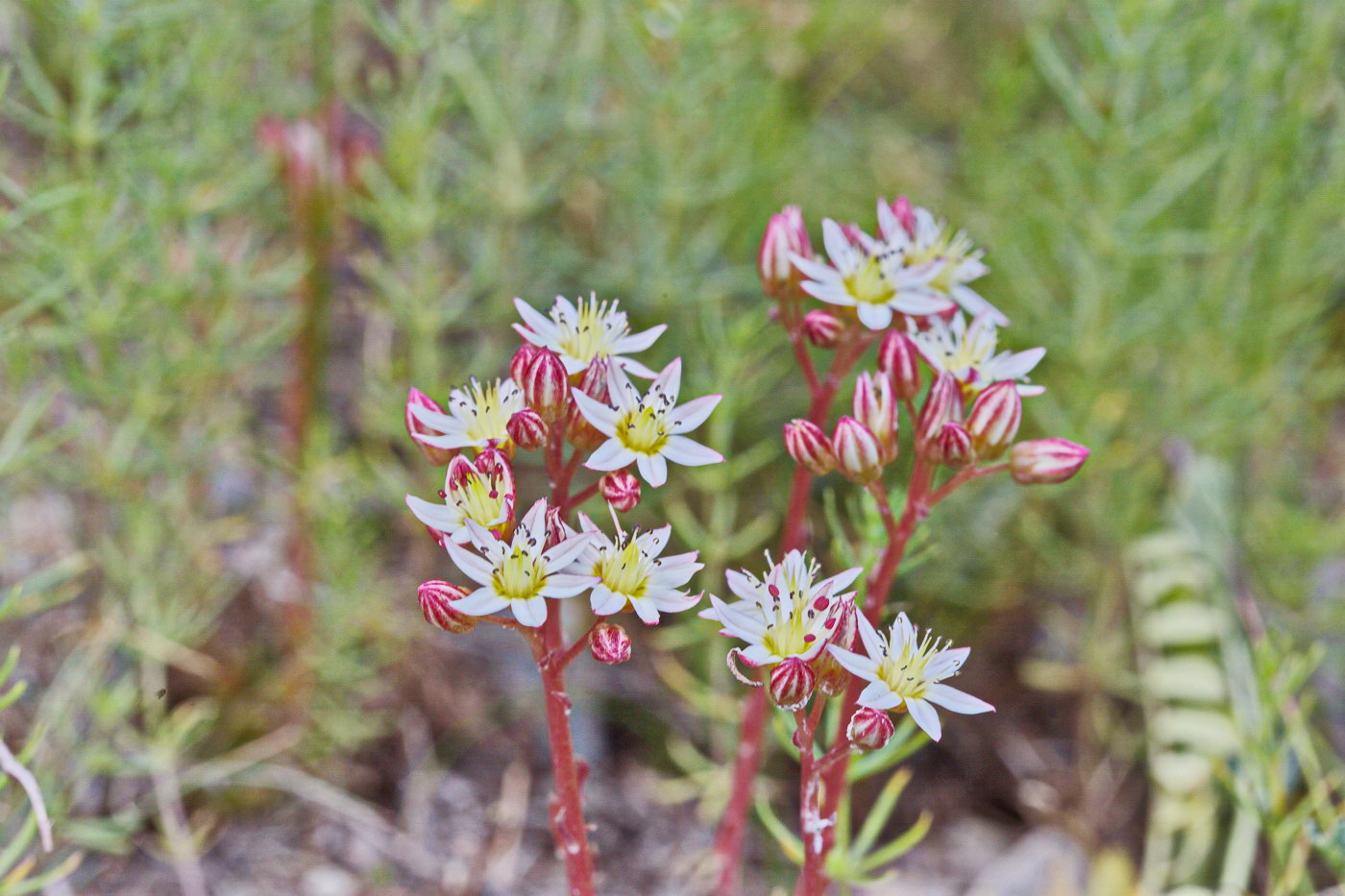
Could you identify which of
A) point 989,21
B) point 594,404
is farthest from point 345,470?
point 989,21

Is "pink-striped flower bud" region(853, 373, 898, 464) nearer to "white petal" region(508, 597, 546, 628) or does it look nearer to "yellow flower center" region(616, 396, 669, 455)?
"yellow flower center" region(616, 396, 669, 455)

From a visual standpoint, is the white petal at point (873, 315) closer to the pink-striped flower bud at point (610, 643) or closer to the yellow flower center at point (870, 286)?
the yellow flower center at point (870, 286)

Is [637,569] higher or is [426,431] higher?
[426,431]

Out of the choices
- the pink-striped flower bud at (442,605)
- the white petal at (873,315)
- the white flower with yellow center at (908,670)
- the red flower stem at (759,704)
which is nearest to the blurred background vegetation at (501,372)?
the red flower stem at (759,704)

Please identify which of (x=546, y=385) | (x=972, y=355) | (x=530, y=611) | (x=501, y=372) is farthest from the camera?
(x=501, y=372)

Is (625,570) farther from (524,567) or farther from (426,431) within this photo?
(426,431)

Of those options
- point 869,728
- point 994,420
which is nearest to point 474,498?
point 869,728
